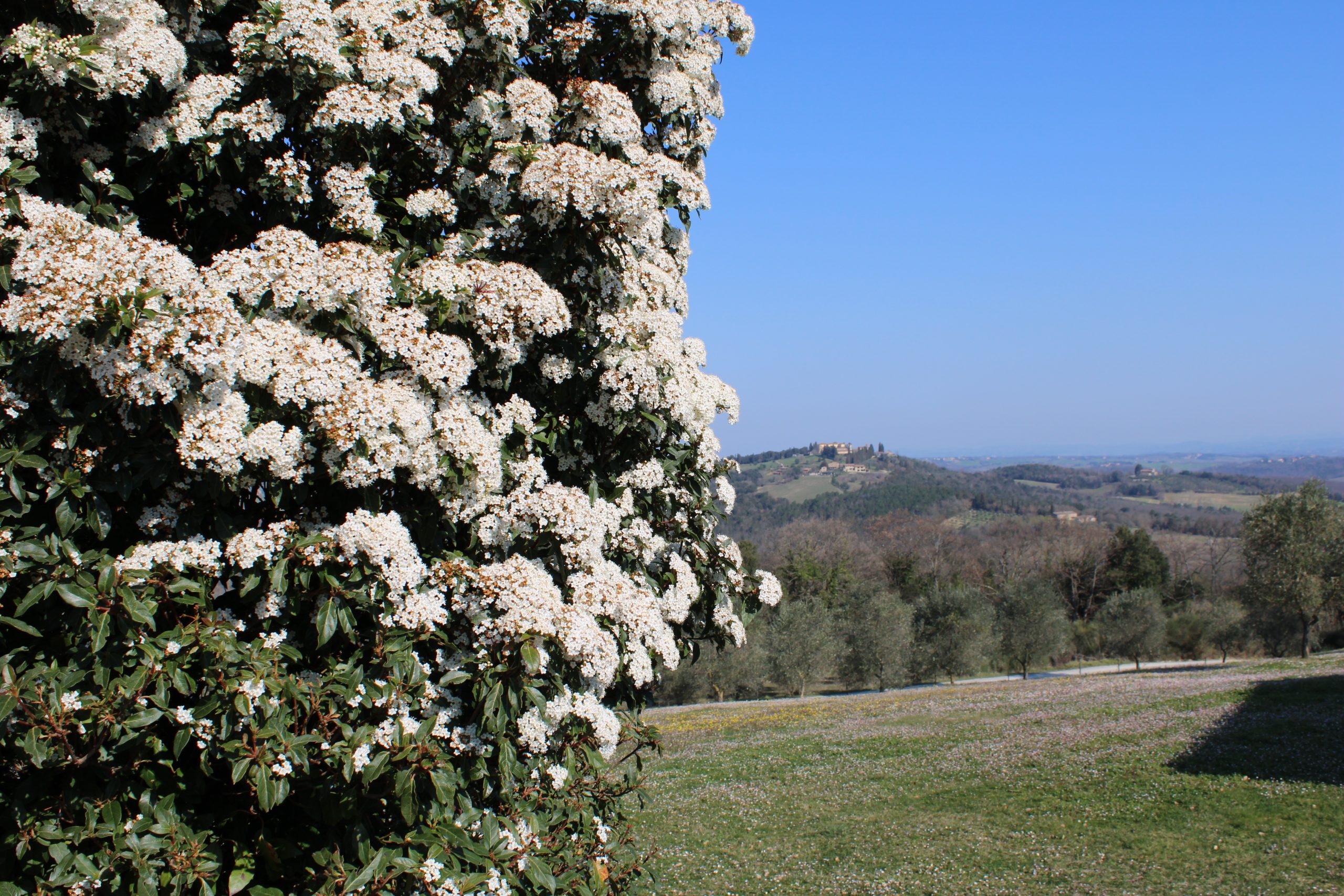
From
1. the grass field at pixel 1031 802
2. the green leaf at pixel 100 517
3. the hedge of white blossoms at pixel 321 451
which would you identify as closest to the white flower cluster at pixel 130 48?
the hedge of white blossoms at pixel 321 451

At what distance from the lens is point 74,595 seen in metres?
3.34

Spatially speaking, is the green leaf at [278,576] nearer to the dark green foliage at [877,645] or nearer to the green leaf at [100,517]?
the green leaf at [100,517]

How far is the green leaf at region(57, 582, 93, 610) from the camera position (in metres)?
3.32

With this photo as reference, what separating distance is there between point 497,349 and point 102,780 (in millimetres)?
2822

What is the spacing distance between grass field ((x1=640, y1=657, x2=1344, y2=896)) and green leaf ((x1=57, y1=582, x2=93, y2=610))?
5.32m

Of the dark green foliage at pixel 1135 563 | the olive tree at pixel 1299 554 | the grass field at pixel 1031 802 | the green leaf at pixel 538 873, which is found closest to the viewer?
the green leaf at pixel 538 873

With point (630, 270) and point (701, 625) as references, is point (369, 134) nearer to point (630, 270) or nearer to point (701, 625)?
point (630, 270)

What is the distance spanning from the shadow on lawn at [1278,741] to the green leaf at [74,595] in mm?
19274

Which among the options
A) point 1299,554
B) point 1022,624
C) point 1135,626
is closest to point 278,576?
point 1299,554

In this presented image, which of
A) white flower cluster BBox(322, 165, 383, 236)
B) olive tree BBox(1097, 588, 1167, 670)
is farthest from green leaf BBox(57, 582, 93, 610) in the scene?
olive tree BBox(1097, 588, 1167, 670)

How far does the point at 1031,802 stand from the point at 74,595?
17.1m

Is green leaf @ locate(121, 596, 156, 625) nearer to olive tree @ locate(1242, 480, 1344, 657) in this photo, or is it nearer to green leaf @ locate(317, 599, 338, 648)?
green leaf @ locate(317, 599, 338, 648)

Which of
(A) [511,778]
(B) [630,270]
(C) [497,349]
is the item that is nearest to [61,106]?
(C) [497,349]

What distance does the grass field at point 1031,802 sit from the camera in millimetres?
11812
